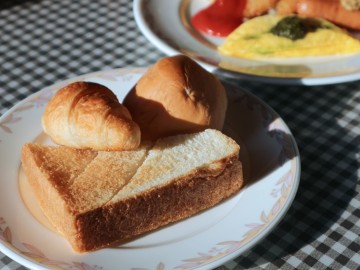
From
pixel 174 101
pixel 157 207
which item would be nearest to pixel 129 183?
pixel 157 207

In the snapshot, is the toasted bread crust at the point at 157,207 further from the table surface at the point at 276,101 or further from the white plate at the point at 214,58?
the white plate at the point at 214,58

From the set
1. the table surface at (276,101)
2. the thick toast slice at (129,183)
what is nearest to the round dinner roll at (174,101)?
the thick toast slice at (129,183)

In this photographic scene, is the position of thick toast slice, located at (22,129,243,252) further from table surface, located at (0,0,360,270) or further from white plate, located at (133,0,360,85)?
white plate, located at (133,0,360,85)

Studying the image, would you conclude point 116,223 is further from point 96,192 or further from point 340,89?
point 340,89

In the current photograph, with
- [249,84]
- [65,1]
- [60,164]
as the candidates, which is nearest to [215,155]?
[60,164]

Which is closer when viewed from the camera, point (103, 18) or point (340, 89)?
point (340, 89)

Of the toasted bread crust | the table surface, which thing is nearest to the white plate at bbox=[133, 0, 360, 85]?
the table surface
